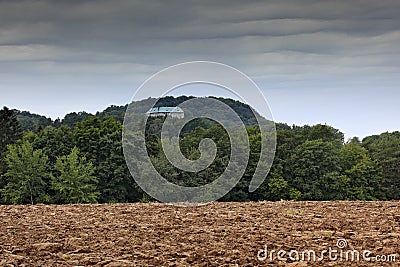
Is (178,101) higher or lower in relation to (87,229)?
higher

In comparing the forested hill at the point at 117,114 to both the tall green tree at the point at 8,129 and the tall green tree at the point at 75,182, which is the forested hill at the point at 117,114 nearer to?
the tall green tree at the point at 8,129

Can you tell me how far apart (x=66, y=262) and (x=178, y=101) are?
22.7 ft

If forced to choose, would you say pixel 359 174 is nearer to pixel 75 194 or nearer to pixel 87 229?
pixel 75 194

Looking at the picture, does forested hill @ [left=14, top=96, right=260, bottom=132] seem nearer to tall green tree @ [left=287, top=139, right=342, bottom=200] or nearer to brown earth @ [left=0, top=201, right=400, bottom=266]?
brown earth @ [left=0, top=201, right=400, bottom=266]

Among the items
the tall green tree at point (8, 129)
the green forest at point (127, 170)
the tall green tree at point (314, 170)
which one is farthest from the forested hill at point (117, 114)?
the tall green tree at point (314, 170)

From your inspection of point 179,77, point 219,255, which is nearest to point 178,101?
point 179,77

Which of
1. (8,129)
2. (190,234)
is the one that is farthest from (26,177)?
(190,234)

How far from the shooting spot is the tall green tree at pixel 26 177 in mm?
40406

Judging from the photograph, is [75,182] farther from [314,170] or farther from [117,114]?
[314,170]

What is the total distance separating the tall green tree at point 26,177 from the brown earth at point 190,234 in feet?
99.3

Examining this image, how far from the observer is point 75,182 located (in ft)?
131

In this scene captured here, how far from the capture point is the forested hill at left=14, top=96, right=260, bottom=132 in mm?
12844

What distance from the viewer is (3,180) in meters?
43.4

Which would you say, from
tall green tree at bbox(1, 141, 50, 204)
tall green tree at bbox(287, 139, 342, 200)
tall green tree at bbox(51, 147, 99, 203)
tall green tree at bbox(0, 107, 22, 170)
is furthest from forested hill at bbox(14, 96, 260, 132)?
tall green tree at bbox(287, 139, 342, 200)
